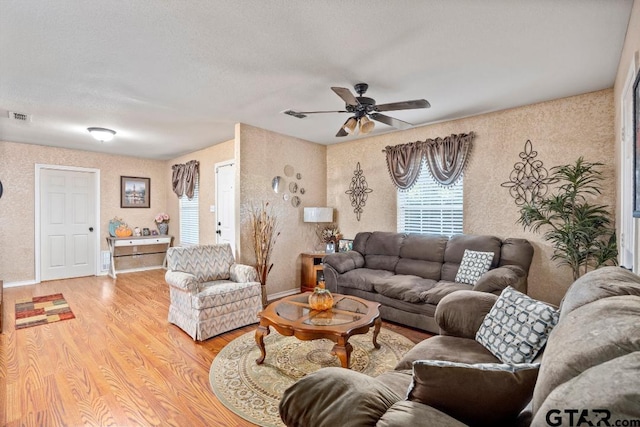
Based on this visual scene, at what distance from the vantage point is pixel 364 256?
448 cm

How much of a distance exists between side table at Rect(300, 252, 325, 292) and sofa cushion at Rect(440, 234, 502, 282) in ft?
6.07

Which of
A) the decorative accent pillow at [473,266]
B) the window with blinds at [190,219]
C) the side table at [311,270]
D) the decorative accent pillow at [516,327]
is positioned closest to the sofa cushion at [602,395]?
the decorative accent pillow at [516,327]

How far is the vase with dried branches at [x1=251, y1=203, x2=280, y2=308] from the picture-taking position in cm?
424

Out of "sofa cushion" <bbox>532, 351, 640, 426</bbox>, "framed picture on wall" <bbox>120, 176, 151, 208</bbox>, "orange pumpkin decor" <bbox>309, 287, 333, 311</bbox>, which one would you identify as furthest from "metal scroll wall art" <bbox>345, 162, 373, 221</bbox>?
"framed picture on wall" <bbox>120, 176, 151, 208</bbox>

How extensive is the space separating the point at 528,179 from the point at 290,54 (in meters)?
3.03

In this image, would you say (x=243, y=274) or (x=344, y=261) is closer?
(x=243, y=274)

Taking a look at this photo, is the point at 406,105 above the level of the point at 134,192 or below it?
above

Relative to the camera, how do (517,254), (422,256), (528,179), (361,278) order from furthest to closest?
(422,256) → (361,278) → (528,179) → (517,254)

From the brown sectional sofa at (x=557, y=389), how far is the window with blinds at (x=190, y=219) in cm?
556

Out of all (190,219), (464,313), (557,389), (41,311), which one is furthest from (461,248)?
(41,311)

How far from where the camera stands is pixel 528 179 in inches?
138

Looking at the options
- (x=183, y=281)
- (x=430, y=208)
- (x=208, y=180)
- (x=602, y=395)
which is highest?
(x=208, y=180)

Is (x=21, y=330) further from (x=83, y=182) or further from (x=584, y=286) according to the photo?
(x=584, y=286)

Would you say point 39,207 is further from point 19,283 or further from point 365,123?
point 365,123
